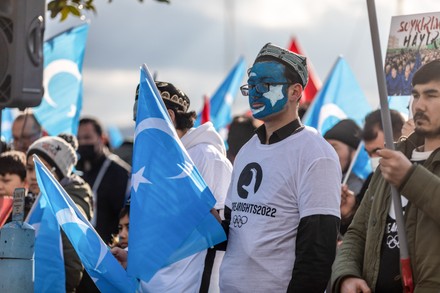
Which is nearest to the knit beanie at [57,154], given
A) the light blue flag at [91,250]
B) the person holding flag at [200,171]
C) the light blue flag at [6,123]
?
the light blue flag at [91,250]

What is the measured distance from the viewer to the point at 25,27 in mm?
6098

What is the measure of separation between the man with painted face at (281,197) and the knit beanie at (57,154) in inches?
112

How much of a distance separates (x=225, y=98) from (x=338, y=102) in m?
3.88

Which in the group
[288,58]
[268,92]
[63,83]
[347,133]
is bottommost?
[347,133]

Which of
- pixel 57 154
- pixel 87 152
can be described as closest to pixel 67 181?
pixel 57 154

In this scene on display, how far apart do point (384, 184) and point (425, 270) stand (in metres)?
0.54

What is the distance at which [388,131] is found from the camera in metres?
4.97

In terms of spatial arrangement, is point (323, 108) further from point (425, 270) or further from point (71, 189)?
point (425, 270)

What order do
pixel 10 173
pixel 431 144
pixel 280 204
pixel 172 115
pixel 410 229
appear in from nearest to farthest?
pixel 410 229, pixel 431 144, pixel 280 204, pixel 172 115, pixel 10 173

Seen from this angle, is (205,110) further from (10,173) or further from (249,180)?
(249,180)

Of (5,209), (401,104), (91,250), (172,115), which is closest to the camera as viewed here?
(91,250)

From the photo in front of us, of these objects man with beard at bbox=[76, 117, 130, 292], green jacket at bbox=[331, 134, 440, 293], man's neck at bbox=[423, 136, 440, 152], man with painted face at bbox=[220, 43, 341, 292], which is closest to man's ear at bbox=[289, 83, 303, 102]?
man with painted face at bbox=[220, 43, 341, 292]

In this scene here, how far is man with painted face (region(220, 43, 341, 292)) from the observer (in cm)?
554

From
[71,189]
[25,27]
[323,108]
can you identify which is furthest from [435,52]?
[323,108]
